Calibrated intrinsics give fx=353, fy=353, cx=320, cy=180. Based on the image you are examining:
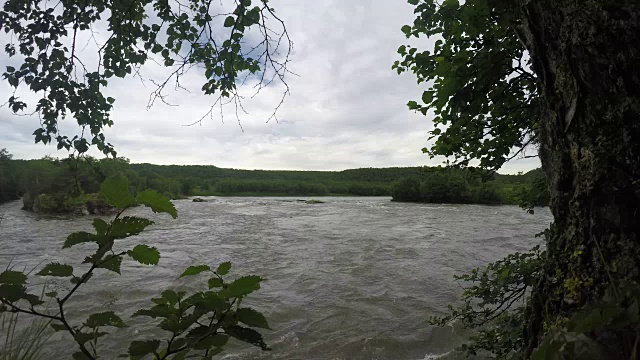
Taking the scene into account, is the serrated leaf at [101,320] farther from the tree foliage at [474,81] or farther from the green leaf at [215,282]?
the tree foliage at [474,81]

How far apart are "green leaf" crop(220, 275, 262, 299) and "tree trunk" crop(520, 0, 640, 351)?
103 cm

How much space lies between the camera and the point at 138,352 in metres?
1.07

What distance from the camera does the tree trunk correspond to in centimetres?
112

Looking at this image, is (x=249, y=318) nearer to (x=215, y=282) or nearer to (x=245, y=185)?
(x=215, y=282)

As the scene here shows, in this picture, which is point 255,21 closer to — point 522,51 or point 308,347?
point 522,51

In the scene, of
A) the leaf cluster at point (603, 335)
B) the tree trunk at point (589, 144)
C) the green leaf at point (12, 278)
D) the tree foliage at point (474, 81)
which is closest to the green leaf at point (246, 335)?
the green leaf at point (12, 278)

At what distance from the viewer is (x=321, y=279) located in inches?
334

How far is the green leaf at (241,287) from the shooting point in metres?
1.07

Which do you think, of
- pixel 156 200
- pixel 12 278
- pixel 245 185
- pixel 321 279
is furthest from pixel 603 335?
pixel 245 185

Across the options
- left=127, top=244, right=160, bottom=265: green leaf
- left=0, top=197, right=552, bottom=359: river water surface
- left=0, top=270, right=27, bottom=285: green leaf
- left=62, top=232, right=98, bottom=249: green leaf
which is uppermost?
left=62, top=232, right=98, bottom=249: green leaf

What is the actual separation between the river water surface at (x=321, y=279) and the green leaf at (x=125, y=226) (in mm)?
4058

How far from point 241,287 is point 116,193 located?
0.45 metres

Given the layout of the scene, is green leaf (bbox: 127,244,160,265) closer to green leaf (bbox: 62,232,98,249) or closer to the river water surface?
green leaf (bbox: 62,232,98,249)

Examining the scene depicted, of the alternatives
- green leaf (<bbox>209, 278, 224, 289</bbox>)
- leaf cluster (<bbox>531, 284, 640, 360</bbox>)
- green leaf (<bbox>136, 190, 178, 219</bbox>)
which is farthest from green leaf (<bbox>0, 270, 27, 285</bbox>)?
leaf cluster (<bbox>531, 284, 640, 360</bbox>)
